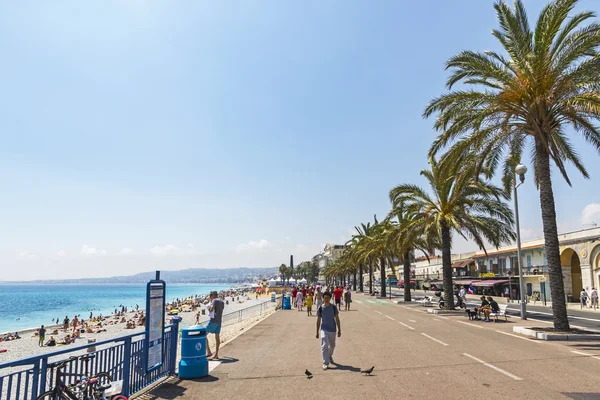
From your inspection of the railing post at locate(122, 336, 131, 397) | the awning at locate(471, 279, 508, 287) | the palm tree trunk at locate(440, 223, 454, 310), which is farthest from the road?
the awning at locate(471, 279, 508, 287)

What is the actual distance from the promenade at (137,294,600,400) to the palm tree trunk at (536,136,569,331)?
1.79 meters

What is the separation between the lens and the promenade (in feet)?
23.1

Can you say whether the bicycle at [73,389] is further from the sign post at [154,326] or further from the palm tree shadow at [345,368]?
the palm tree shadow at [345,368]

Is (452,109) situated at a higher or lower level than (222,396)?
higher

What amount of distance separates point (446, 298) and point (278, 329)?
13717 mm

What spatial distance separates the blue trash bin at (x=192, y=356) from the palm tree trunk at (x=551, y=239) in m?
12.3

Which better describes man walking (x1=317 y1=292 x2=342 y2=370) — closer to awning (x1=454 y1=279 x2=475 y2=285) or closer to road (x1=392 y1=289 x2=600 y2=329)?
road (x1=392 y1=289 x2=600 y2=329)

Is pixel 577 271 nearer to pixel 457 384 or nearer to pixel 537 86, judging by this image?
pixel 537 86

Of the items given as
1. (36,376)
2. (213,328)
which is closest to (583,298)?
(213,328)

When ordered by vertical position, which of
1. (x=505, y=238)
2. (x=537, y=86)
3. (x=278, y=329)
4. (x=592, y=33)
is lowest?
(x=278, y=329)

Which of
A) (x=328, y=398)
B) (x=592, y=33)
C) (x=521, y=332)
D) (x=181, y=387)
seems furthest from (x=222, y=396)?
(x=592, y=33)

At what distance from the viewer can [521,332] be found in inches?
573

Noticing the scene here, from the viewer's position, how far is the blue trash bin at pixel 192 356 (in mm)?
8391

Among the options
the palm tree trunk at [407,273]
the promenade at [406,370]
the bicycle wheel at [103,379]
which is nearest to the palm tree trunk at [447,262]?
the palm tree trunk at [407,273]
